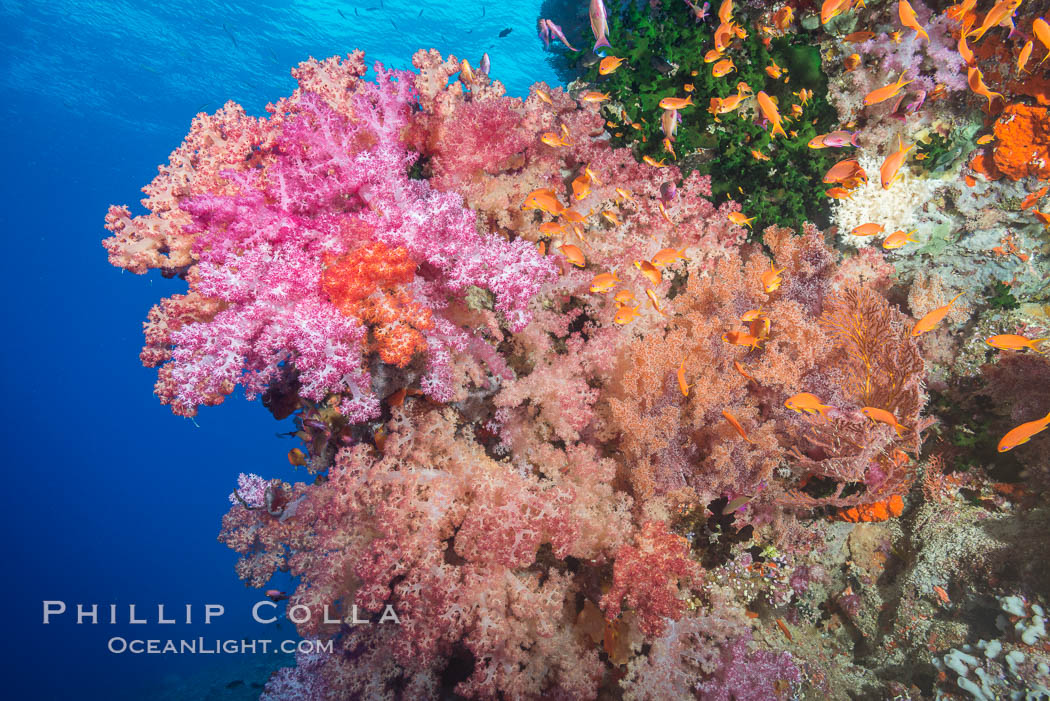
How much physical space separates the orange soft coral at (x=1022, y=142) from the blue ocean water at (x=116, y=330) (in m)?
10.1

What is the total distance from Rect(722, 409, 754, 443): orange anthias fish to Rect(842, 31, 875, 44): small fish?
4241 millimetres

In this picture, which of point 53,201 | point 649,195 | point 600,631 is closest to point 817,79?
point 649,195

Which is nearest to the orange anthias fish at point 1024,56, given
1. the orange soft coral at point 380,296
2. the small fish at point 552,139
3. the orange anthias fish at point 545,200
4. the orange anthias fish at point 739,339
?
the orange anthias fish at point 739,339

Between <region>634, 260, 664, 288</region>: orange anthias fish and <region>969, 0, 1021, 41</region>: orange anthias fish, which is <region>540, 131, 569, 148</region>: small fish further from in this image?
<region>969, 0, 1021, 41</region>: orange anthias fish

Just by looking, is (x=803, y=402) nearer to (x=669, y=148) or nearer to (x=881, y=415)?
(x=881, y=415)

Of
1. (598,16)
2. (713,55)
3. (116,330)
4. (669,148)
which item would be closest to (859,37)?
(713,55)

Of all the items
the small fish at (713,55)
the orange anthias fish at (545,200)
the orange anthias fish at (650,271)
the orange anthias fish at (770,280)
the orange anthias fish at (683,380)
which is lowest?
the orange anthias fish at (683,380)

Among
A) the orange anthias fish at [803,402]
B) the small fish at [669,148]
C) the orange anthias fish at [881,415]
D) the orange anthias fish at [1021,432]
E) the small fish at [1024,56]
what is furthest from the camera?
the small fish at [669,148]

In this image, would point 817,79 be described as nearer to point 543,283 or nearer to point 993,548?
point 543,283

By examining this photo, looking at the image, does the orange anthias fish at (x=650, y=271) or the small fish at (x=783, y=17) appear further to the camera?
the small fish at (x=783, y=17)

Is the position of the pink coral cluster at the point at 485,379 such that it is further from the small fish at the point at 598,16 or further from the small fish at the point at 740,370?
the small fish at the point at 598,16

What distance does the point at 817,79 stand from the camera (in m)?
4.49

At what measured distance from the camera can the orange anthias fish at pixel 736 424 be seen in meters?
3.31

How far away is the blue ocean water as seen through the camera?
90.5 ft
